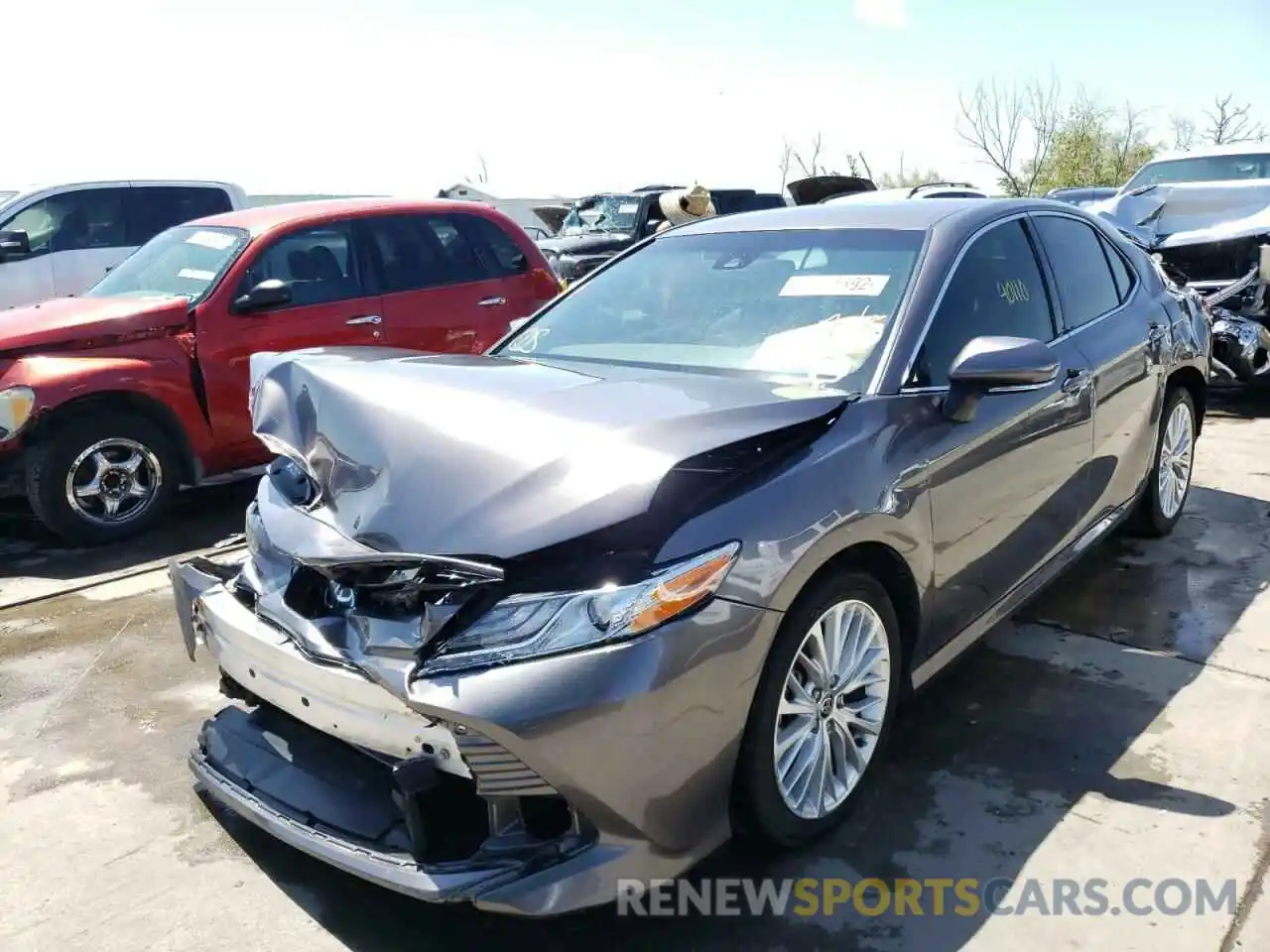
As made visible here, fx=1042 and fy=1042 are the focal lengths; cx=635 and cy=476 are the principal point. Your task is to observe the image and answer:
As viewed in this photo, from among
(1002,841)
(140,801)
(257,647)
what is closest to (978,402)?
(1002,841)

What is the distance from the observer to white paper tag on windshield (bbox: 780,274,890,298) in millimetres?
3156

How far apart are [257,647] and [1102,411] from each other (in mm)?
3017

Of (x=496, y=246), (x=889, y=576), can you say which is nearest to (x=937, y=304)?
(x=889, y=576)

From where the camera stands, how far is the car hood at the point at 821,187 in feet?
46.0

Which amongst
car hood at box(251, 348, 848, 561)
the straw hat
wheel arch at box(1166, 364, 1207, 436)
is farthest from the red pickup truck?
wheel arch at box(1166, 364, 1207, 436)

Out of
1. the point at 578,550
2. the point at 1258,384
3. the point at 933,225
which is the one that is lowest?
the point at 1258,384

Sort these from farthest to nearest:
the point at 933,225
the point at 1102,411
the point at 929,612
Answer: the point at 1102,411 → the point at 933,225 → the point at 929,612

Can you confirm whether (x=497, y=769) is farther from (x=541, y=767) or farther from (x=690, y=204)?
(x=690, y=204)

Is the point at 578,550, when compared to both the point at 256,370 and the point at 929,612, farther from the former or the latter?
the point at 256,370

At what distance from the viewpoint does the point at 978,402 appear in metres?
3.04

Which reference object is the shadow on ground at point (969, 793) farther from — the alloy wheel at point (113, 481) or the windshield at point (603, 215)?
the windshield at point (603, 215)

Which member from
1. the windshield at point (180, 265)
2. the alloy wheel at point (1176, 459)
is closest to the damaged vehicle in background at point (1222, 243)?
the alloy wheel at point (1176, 459)

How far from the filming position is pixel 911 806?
2.85 metres

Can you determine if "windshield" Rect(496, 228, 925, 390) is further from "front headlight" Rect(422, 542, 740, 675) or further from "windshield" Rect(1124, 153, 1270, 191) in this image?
"windshield" Rect(1124, 153, 1270, 191)
